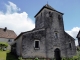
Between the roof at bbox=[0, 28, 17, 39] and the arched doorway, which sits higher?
the roof at bbox=[0, 28, 17, 39]

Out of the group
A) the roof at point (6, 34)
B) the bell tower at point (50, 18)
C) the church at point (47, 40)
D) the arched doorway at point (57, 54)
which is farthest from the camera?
the roof at point (6, 34)

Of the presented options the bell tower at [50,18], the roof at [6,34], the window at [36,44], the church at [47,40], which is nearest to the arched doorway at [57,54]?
the church at [47,40]

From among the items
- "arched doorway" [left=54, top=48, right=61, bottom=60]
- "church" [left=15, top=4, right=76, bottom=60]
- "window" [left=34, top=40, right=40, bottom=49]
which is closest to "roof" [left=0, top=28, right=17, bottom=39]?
"church" [left=15, top=4, right=76, bottom=60]

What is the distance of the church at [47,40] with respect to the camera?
1842cm

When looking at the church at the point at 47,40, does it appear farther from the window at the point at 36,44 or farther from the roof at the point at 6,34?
the roof at the point at 6,34

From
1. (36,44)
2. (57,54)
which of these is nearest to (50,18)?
(36,44)

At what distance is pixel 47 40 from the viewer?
20750 millimetres

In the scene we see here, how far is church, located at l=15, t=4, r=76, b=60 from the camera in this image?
18.4m

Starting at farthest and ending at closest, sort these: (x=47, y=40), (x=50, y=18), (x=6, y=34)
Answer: (x=6, y=34), (x=50, y=18), (x=47, y=40)

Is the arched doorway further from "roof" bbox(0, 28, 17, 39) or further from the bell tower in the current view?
"roof" bbox(0, 28, 17, 39)

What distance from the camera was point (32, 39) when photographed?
19016 mm

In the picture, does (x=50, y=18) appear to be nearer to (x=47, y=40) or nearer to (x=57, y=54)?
(x=47, y=40)

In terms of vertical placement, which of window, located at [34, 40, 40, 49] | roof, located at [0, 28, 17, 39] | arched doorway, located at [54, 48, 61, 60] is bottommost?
arched doorway, located at [54, 48, 61, 60]

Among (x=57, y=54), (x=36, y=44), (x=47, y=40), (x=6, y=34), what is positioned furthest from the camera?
(x=6, y=34)
